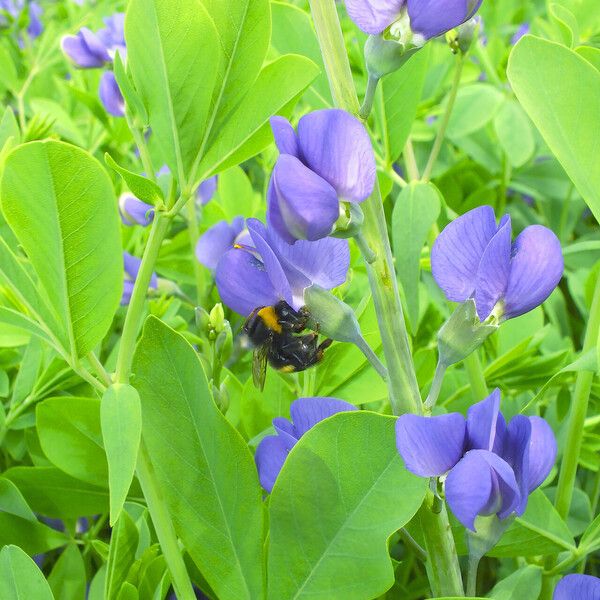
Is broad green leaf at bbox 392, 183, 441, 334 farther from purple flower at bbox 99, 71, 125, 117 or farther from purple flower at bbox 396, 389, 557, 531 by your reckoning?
purple flower at bbox 99, 71, 125, 117

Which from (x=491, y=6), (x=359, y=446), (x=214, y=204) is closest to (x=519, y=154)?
(x=214, y=204)

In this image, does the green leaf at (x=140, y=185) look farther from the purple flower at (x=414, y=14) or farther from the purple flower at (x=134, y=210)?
the purple flower at (x=134, y=210)

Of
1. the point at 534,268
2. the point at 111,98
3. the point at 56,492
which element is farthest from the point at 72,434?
the point at 111,98

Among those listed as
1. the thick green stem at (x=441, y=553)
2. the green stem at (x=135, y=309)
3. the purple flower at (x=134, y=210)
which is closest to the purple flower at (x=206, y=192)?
the purple flower at (x=134, y=210)

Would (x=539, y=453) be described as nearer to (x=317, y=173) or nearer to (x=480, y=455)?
(x=480, y=455)

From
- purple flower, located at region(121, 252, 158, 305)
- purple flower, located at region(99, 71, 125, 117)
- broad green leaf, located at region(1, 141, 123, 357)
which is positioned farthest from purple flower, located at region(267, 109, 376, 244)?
purple flower, located at region(99, 71, 125, 117)

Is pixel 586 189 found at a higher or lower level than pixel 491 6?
higher

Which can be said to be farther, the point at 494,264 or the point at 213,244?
the point at 213,244

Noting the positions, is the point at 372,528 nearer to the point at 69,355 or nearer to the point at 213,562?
the point at 213,562
